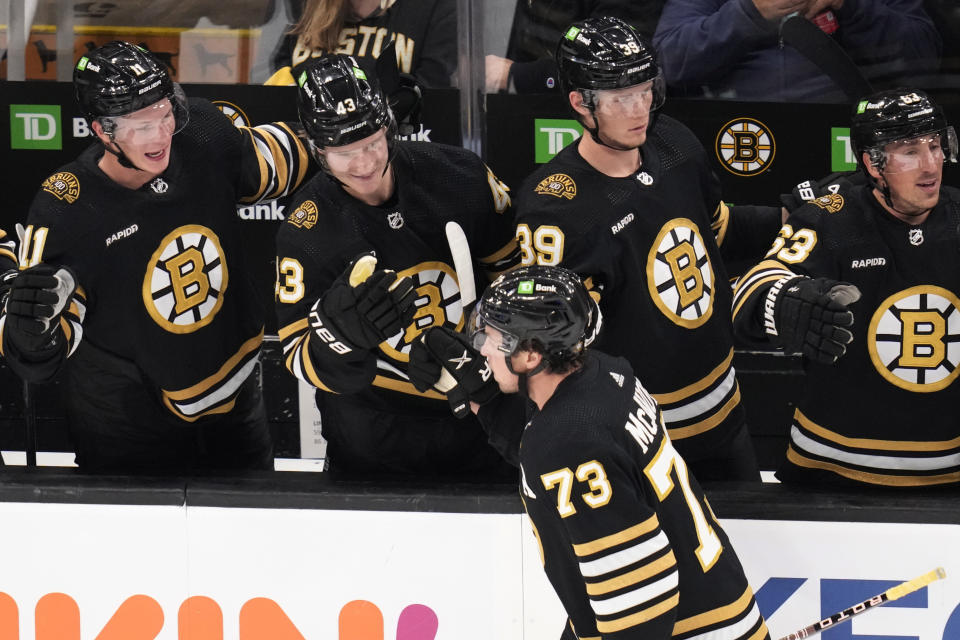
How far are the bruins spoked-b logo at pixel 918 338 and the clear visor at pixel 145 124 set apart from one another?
1511 millimetres

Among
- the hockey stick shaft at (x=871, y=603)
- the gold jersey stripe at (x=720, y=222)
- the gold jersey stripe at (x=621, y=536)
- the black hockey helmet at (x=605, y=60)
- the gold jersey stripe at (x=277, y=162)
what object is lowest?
the hockey stick shaft at (x=871, y=603)

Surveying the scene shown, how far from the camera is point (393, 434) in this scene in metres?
2.96

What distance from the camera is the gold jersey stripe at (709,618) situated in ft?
7.26

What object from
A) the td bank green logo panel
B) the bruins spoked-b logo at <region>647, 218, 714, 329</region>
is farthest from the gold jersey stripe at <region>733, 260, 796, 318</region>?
the td bank green logo panel

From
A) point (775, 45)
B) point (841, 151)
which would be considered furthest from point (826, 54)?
point (841, 151)

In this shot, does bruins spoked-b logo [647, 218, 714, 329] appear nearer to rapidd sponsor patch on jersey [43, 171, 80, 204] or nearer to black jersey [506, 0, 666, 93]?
black jersey [506, 0, 666, 93]

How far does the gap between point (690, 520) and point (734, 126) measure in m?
2.03

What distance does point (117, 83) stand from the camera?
2.77 m

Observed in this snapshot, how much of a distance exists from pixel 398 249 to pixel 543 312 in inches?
27.8

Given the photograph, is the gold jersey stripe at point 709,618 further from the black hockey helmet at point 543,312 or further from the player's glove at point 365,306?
the player's glove at point 365,306

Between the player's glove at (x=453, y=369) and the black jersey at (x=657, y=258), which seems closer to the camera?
the player's glove at (x=453, y=369)

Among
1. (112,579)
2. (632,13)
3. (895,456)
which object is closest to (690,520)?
(895,456)

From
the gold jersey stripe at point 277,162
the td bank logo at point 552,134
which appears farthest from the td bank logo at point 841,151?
the gold jersey stripe at point 277,162

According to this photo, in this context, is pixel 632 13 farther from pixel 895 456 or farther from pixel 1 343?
pixel 1 343
